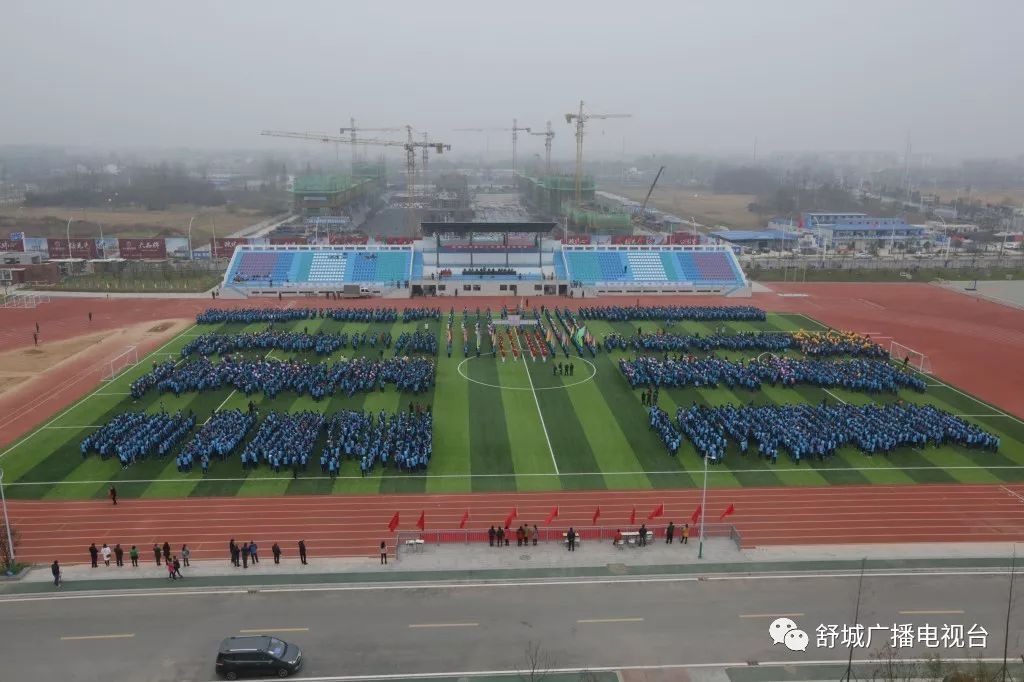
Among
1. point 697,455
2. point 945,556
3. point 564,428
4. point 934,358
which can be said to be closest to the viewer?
point 945,556

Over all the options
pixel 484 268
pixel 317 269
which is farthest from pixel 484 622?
pixel 317 269

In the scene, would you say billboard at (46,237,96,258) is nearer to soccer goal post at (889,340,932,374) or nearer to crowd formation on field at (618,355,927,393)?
crowd formation on field at (618,355,927,393)

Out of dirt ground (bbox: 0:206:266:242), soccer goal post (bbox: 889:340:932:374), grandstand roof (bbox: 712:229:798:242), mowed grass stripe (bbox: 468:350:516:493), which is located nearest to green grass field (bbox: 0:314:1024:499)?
mowed grass stripe (bbox: 468:350:516:493)

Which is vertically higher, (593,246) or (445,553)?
(593,246)

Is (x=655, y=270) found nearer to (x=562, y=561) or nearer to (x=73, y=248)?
(x=562, y=561)

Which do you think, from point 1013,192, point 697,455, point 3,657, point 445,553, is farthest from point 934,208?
point 3,657

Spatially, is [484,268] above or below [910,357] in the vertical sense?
above

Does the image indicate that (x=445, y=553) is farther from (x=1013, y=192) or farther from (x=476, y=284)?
(x=1013, y=192)
